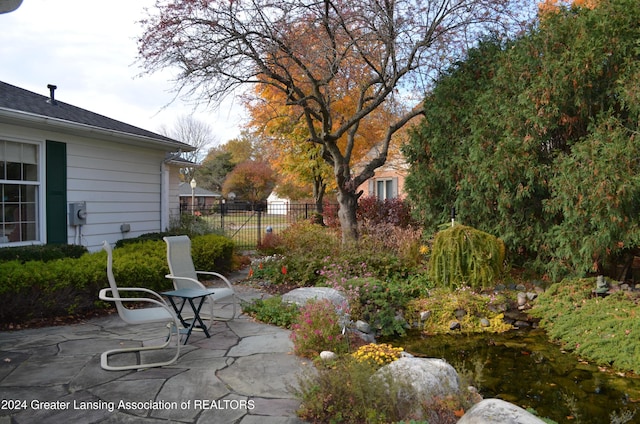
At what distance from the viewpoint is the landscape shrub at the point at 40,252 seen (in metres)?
6.06

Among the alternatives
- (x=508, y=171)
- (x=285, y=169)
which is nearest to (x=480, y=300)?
(x=508, y=171)

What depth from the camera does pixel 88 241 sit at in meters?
7.76

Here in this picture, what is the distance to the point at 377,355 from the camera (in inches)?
145

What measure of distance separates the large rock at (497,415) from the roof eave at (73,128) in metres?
6.65

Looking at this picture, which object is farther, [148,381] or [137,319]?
[137,319]

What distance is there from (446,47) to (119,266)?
281 inches

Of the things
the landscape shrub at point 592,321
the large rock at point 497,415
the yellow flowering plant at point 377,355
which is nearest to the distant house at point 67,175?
the yellow flowering plant at point 377,355

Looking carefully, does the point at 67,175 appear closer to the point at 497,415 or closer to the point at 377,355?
the point at 377,355

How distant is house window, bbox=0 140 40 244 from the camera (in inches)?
258

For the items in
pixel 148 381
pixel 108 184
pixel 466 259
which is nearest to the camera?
pixel 148 381

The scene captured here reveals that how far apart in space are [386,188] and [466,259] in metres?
13.8

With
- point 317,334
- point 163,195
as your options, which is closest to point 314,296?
point 317,334

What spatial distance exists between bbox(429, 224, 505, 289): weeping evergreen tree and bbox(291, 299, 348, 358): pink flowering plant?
125 inches

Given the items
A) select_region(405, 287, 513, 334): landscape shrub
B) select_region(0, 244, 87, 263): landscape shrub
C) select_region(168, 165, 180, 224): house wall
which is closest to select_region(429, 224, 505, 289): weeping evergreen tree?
select_region(405, 287, 513, 334): landscape shrub
